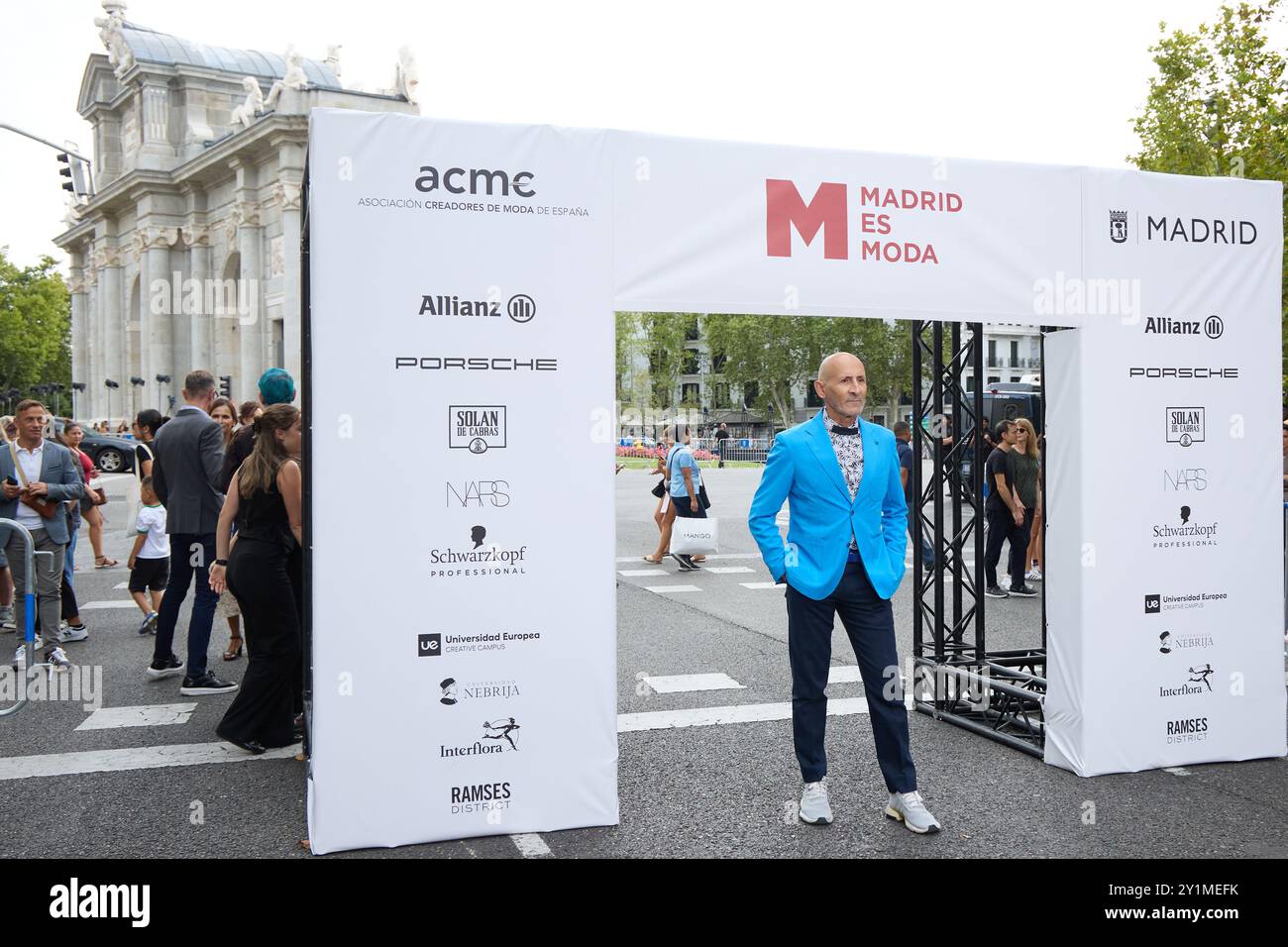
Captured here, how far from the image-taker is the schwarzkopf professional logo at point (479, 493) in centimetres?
477

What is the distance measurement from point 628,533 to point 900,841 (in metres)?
13.6

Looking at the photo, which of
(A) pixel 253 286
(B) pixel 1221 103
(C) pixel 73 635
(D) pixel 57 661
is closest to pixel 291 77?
(A) pixel 253 286

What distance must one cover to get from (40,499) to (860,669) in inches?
277

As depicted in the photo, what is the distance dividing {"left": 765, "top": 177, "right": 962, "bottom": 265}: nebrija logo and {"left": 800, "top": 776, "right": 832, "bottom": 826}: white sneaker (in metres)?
2.60

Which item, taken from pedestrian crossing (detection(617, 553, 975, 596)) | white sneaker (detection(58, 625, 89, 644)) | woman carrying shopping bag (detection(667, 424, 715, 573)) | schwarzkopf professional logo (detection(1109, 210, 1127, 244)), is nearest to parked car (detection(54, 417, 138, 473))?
pedestrian crossing (detection(617, 553, 975, 596))

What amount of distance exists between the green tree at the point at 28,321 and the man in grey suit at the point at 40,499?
268ft

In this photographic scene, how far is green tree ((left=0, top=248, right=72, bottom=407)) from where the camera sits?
263 ft

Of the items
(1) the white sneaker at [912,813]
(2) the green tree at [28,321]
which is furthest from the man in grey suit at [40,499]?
(2) the green tree at [28,321]

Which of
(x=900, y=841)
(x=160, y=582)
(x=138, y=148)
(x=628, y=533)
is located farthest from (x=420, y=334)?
(x=138, y=148)

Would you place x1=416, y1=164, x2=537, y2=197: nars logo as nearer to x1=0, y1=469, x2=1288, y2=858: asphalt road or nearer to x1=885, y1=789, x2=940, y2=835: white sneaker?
x1=0, y1=469, x2=1288, y2=858: asphalt road

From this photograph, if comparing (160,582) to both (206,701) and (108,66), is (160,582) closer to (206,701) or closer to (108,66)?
(206,701)

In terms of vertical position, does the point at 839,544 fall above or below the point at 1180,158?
below

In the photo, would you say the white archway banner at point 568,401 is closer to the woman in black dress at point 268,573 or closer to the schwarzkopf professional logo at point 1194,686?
the schwarzkopf professional logo at point 1194,686
